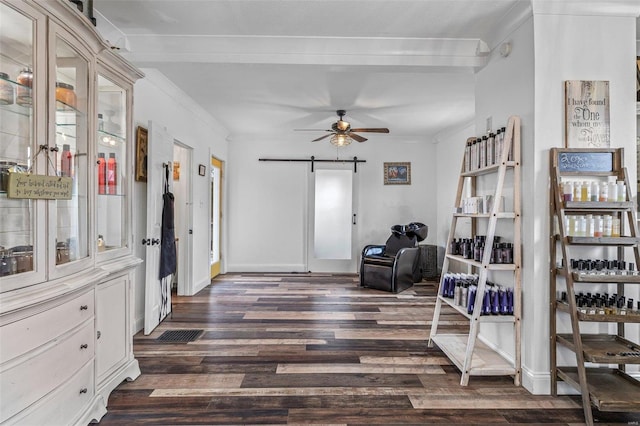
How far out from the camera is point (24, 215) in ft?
5.06

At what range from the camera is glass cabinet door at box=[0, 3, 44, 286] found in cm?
149

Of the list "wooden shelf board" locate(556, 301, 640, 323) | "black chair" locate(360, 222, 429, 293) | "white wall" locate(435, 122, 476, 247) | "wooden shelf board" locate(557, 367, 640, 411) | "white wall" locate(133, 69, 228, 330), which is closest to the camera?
"wooden shelf board" locate(557, 367, 640, 411)

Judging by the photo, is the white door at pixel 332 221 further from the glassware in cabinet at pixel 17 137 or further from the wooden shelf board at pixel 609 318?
the glassware in cabinet at pixel 17 137

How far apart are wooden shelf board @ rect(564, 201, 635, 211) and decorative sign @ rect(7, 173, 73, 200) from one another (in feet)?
9.26

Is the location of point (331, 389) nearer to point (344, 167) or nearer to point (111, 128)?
point (111, 128)

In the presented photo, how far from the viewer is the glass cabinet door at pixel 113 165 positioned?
231cm

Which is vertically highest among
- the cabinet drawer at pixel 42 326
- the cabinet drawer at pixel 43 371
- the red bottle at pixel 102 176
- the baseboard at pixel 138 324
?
the red bottle at pixel 102 176

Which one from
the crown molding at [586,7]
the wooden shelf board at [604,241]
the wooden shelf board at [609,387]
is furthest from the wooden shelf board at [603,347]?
the crown molding at [586,7]

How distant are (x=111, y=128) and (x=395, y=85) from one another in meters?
2.89

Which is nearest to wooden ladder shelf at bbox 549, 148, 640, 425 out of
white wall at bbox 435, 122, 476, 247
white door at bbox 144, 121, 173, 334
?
white wall at bbox 435, 122, 476, 247

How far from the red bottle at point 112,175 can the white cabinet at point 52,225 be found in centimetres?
45

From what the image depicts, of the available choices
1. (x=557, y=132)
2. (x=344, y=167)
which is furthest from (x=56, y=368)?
(x=344, y=167)

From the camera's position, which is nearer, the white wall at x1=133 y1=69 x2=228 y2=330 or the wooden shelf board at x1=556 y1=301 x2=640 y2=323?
the wooden shelf board at x1=556 y1=301 x2=640 y2=323

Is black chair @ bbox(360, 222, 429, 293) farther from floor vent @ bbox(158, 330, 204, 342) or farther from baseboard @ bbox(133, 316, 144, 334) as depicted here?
baseboard @ bbox(133, 316, 144, 334)
